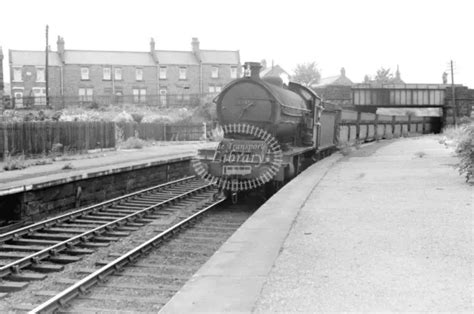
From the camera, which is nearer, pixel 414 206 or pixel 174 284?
pixel 174 284

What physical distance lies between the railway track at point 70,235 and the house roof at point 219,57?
47.5m

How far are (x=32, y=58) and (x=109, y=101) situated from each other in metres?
10.8

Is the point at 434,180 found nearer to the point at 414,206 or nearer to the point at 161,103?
the point at 414,206

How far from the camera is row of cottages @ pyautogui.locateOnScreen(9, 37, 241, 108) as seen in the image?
54438 millimetres

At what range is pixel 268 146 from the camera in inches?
438

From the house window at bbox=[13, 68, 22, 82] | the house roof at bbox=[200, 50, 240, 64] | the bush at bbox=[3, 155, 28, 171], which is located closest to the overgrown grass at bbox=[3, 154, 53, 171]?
the bush at bbox=[3, 155, 28, 171]

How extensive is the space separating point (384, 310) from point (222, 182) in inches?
291

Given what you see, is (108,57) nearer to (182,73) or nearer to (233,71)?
(182,73)

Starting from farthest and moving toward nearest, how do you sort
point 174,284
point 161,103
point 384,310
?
point 161,103 < point 174,284 < point 384,310

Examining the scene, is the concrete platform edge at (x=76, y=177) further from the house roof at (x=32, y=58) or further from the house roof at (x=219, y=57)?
the house roof at (x=219, y=57)

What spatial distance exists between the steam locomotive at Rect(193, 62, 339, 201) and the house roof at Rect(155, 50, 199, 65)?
153 feet

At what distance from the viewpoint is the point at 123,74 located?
56.5 meters

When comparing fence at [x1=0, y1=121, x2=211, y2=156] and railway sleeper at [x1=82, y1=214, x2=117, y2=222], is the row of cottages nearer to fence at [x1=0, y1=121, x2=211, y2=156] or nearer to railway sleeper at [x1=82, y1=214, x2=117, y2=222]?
fence at [x1=0, y1=121, x2=211, y2=156]

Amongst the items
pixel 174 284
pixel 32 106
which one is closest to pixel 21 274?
pixel 174 284
